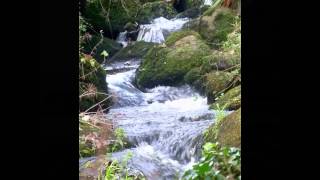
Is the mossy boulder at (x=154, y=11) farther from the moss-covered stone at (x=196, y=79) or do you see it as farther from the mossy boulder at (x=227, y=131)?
the mossy boulder at (x=227, y=131)

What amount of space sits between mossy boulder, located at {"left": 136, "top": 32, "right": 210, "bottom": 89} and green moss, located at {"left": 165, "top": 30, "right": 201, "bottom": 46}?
13 mm

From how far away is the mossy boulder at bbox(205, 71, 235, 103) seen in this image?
459 centimetres

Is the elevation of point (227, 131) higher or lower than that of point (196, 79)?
lower

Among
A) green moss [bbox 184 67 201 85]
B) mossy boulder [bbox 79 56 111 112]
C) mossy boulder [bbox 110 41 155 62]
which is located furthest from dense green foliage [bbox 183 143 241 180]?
mossy boulder [bbox 110 41 155 62]

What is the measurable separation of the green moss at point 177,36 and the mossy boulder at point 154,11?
288mm

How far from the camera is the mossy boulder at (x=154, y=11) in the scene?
17.6 feet

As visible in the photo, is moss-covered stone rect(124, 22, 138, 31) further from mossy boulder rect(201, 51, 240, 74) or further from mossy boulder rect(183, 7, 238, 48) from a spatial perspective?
mossy boulder rect(201, 51, 240, 74)

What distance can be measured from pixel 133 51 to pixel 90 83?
1.37 m

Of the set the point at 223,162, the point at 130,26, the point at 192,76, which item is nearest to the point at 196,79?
the point at 192,76

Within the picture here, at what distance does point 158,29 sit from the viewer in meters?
5.45
